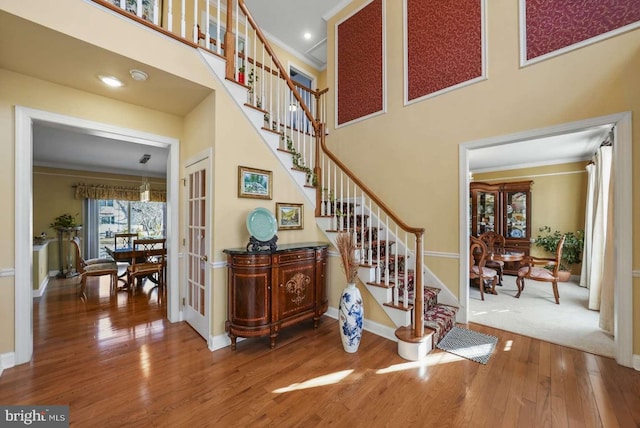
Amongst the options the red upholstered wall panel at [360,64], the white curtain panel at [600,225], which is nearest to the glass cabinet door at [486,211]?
the white curtain panel at [600,225]

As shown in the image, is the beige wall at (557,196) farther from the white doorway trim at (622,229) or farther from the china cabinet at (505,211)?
the white doorway trim at (622,229)

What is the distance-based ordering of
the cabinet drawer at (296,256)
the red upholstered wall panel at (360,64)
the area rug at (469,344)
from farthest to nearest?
the red upholstered wall panel at (360,64)
the cabinet drawer at (296,256)
the area rug at (469,344)

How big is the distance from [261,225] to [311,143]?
6.12ft

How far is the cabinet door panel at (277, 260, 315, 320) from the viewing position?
8.82 feet

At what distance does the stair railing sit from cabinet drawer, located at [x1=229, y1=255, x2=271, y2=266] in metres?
1.10

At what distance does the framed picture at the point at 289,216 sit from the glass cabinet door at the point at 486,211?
17.6 ft

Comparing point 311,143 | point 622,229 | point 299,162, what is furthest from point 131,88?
point 622,229

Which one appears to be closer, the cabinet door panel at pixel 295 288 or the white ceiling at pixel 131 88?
the white ceiling at pixel 131 88

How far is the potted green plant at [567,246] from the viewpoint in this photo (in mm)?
5430

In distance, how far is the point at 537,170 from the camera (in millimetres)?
6160

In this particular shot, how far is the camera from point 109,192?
714 centimetres

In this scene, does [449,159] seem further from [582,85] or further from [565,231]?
[565,231]

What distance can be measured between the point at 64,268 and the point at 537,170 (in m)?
11.9

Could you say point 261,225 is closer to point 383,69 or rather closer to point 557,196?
point 383,69
